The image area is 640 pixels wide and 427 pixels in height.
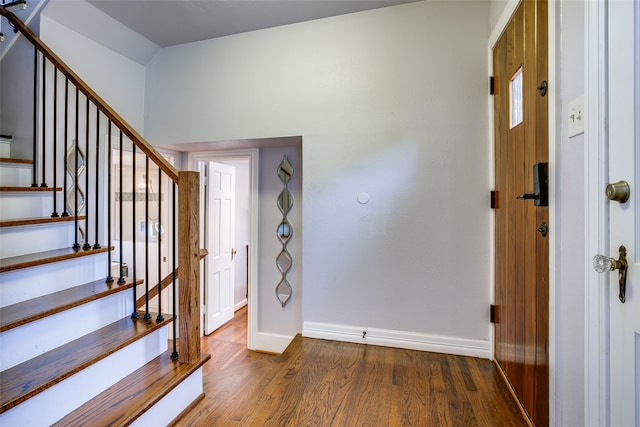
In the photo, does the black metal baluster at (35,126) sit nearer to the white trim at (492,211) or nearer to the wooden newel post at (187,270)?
the wooden newel post at (187,270)

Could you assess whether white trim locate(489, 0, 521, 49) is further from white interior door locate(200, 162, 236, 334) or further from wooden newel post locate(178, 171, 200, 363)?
white interior door locate(200, 162, 236, 334)

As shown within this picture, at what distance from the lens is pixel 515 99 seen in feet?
5.10

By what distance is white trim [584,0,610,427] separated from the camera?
865mm

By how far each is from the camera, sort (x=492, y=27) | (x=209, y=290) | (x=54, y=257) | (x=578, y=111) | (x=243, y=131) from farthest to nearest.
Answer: (x=209, y=290), (x=243, y=131), (x=492, y=27), (x=54, y=257), (x=578, y=111)

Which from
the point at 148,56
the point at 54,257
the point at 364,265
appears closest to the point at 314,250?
the point at 364,265

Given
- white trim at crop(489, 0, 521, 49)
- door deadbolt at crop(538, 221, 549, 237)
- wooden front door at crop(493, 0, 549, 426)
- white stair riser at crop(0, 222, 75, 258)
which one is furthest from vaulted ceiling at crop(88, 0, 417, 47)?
door deadbolt at crop(538, 221, 549, 237)

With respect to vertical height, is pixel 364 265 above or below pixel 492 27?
below

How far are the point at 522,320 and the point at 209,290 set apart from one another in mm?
3087

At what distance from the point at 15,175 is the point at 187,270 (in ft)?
4.88

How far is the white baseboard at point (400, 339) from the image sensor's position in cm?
201

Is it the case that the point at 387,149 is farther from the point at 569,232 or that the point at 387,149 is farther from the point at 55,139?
the point at 55,139

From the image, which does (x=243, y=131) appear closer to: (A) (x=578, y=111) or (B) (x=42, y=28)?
(B) (x=42, y=28)

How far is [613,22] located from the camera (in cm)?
84

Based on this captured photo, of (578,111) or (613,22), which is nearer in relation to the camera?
(613,22)
